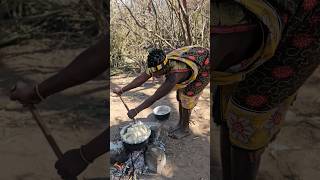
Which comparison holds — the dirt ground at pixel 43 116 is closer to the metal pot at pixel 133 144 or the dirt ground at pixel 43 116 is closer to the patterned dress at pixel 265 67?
the patterned dress at pixel 265 67

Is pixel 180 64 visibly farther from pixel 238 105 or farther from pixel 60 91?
pixel 60 91

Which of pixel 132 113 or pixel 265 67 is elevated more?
pixel 265 67

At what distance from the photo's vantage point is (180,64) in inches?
55.9

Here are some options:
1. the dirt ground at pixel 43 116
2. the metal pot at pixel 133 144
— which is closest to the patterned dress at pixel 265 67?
the dirt ground at pixel 43 116

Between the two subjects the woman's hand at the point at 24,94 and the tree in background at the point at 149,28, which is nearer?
the woman's hand at the point at 24,94

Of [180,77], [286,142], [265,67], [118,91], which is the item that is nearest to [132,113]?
[118,91]

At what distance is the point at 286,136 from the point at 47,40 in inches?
25.6

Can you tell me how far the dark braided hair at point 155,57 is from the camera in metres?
1.23

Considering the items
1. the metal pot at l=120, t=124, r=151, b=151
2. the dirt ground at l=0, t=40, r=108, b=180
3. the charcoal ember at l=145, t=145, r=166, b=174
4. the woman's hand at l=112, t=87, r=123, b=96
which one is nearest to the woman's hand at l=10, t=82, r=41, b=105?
the dirt ground at l=0, t=40, r=108, b=180

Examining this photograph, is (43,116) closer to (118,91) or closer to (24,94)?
(24,94)

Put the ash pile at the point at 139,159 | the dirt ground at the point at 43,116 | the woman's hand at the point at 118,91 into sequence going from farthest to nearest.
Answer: the ash pile at the point at 139,159, the woman's hand at the point at 118,91, the dirt ground at the point at 43,116

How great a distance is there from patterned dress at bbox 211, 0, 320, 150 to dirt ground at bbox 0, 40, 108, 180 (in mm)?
254

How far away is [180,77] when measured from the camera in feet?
4.84

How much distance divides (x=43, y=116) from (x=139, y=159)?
0.72 meters
